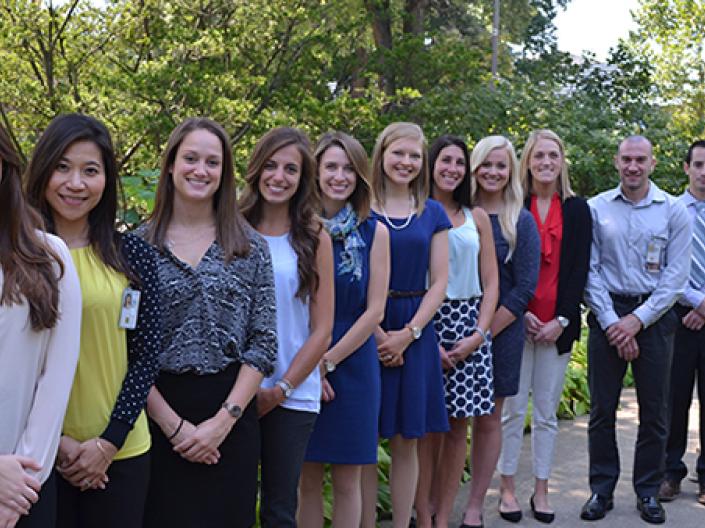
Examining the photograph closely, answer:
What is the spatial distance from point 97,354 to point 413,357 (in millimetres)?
2006

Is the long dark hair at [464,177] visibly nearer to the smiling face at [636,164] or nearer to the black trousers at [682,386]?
the smiling face at [636,164]

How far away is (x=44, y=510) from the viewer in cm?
248

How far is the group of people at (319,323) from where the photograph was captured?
278cm

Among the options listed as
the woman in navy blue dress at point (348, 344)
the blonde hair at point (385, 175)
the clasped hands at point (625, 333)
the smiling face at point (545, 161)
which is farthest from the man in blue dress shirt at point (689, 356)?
the woman in navy blue dress at point (348, 344)

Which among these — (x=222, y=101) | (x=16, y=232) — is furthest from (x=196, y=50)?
(x=16, y=232)

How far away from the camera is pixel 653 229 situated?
17.8ft

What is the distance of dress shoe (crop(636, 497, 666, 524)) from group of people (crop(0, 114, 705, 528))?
0.02m

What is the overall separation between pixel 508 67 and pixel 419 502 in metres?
26.6

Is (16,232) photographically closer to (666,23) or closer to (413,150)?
(413,150)

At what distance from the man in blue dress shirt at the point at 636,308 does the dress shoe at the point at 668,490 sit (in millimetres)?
342

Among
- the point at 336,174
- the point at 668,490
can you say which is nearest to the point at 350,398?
the point at 336,174

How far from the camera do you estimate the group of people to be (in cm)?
278

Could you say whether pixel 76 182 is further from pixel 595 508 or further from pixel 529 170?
pixel 595 508

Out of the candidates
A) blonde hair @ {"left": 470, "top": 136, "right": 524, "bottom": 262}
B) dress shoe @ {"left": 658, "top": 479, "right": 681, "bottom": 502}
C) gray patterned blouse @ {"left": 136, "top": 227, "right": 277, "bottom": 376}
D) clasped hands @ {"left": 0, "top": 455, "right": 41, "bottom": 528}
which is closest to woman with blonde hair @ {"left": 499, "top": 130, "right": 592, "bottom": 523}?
blonde hair @ {"left": 470, "top": 136, "right": 524, "bottom": 262}
